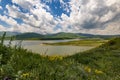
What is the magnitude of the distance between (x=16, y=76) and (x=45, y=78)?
1531mm

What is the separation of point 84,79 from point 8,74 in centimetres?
374

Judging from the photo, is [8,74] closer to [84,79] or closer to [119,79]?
[84,79]

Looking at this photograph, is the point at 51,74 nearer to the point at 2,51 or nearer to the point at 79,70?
the point at 2,51

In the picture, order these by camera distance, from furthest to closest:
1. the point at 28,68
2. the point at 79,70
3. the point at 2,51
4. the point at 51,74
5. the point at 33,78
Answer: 1. the point at 79,70
2. the point at 2,51
3. the point at 28,68
4. the point at 51,74
5. the point at 33,78

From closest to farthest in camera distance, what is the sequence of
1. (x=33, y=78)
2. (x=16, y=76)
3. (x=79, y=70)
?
(x=16, y=76)
(x=33, y=78)
(x=79, y=70)

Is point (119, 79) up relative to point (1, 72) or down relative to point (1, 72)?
down

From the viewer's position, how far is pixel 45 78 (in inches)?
167

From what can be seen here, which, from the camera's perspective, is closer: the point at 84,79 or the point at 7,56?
the point at 7,56

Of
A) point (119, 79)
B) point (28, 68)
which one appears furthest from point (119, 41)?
point (28, 68)

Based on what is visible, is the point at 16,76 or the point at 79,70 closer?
the point at 16,76

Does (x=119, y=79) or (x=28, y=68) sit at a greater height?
(x=28, y=68)

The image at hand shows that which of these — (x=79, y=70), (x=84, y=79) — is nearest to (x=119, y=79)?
(x=79, y=70)

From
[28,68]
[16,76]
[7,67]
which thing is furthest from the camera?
[28,68]

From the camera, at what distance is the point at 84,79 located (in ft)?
20.6
